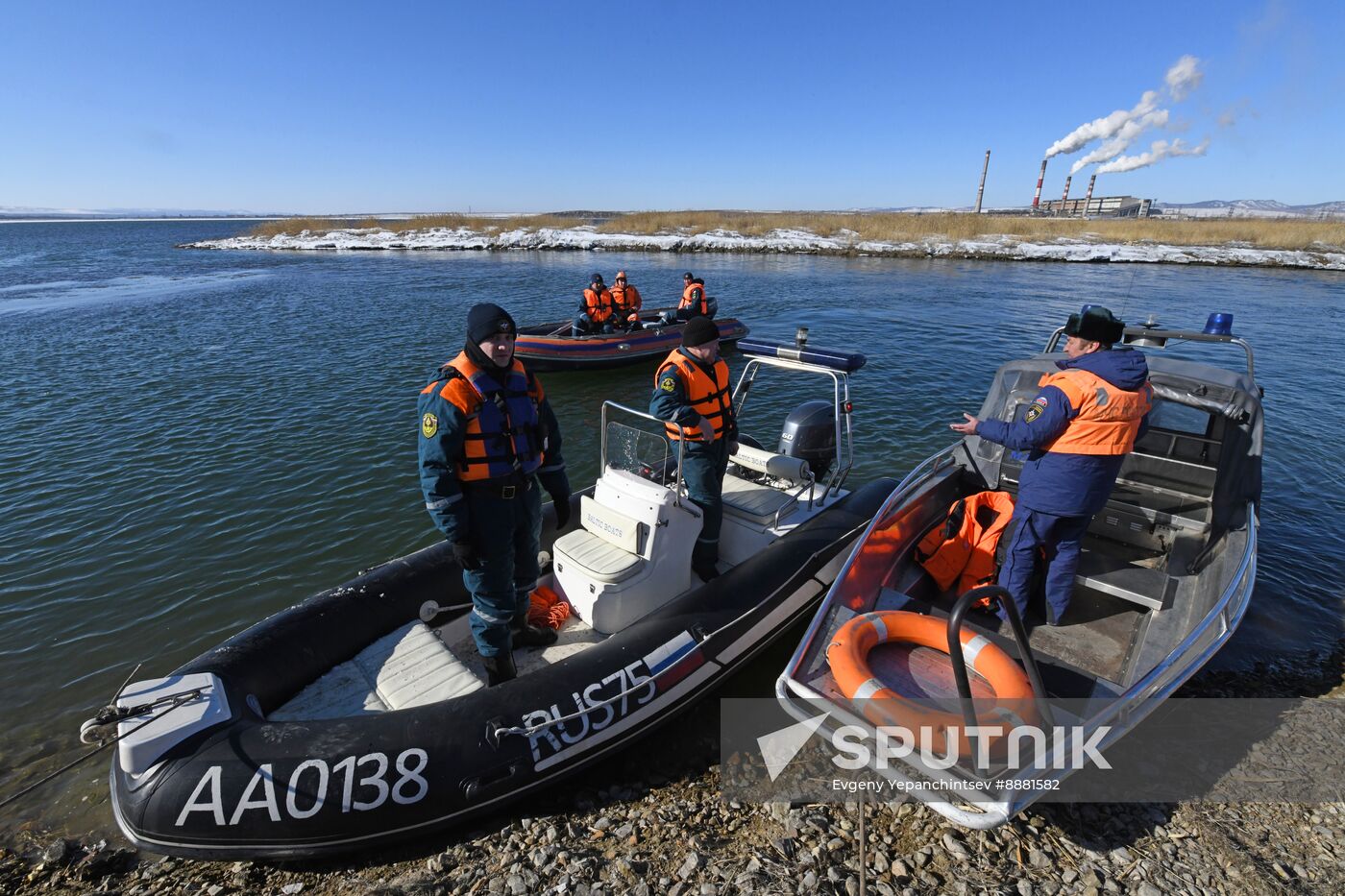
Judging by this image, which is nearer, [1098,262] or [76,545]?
[76,545]

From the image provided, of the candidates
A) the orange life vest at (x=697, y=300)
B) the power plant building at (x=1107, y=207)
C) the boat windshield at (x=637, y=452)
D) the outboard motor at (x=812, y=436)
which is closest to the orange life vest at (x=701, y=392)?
the boat windshield at (x=637, y=452)

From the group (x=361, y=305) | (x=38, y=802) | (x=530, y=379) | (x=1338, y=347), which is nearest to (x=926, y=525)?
(x=530, y=379)

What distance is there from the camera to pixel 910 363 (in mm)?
13805

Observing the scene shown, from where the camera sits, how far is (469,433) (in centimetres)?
300

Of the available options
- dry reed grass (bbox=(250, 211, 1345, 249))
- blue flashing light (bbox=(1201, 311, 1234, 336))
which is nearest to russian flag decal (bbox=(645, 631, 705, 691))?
blue flashing light (bbox=(1201, 311, 1234, 336))

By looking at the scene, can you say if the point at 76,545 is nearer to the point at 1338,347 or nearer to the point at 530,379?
the point at 530,379

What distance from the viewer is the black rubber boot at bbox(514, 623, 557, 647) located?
13.6 feet

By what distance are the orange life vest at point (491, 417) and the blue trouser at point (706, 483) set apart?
1345mm

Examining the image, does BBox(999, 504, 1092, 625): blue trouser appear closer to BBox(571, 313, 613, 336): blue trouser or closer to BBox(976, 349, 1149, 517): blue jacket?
BBox(976, 349, 1149, 517): blue jacket

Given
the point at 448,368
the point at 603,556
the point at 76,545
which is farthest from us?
the point at 76,545

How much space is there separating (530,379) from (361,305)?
21.0 meters

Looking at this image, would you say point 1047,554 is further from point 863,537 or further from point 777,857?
point 777,857

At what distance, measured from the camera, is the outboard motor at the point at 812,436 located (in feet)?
18.4

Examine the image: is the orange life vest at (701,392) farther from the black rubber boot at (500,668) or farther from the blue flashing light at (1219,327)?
the blue flashing light at (1219,327)
